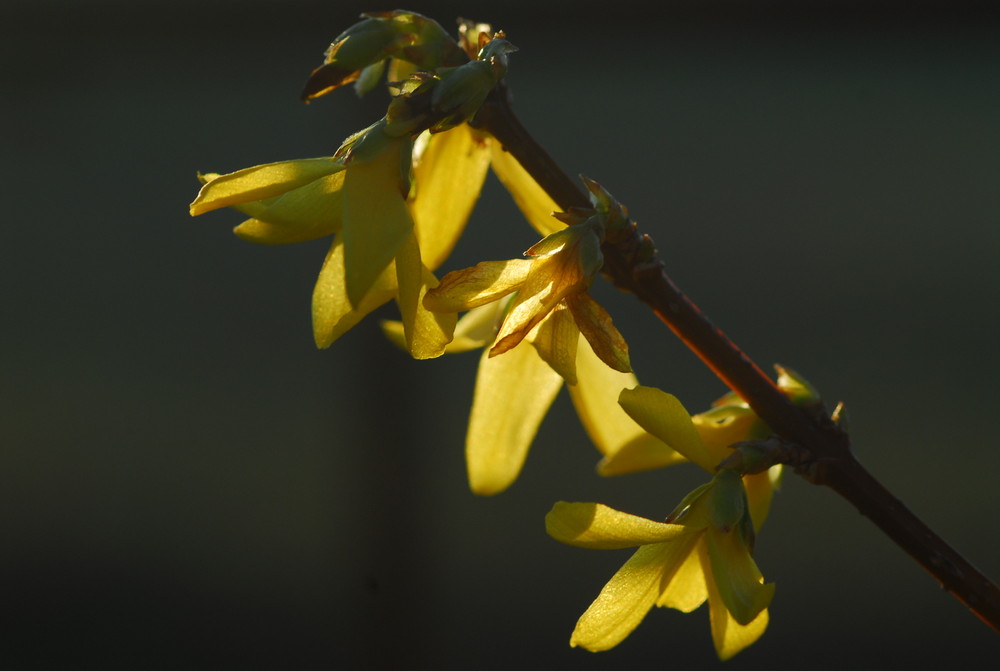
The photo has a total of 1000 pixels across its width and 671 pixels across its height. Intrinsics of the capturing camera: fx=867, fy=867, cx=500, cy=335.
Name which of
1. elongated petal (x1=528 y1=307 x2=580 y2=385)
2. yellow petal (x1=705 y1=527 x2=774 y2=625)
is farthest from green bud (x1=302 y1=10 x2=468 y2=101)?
yellow petal (x1=705 y1=527 x2=774 y2=625)

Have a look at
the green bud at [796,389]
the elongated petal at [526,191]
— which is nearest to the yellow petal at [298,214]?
the elongated petal at [526,191]

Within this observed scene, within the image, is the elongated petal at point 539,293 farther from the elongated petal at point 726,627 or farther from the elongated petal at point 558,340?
the elongated petal at point 726,627

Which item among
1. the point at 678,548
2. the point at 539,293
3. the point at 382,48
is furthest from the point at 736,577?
the point at 382,48

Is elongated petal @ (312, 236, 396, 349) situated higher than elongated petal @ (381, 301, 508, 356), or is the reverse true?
elongated petal @ (312, 236, 396, 349)

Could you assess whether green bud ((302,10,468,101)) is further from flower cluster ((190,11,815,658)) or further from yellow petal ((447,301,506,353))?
yellow petal ((447,301,506,353))

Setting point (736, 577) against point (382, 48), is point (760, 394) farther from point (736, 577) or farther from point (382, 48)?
A: point (382, 48)
